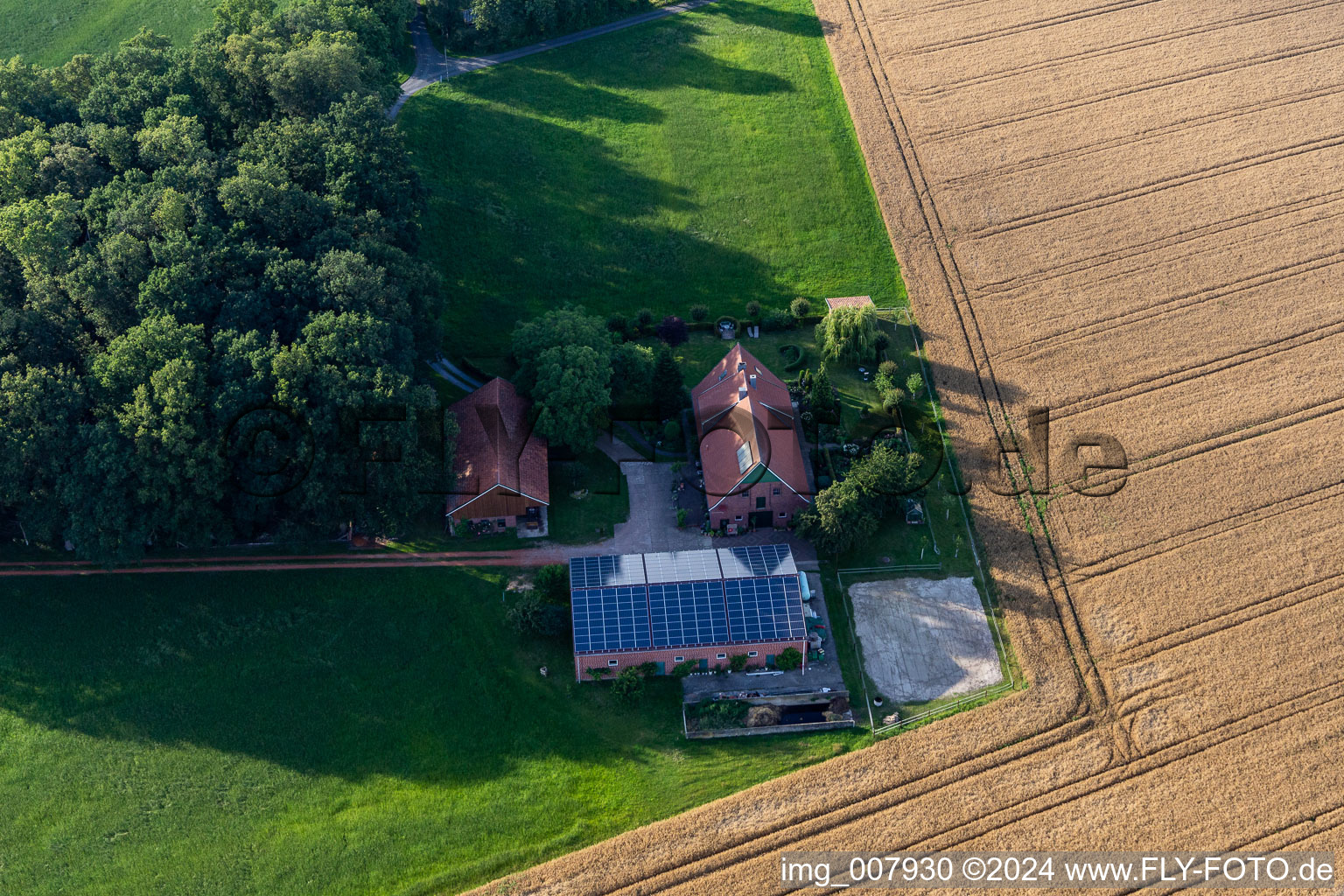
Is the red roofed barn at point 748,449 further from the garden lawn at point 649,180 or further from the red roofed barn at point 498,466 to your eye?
the garden lawn at point 649,180

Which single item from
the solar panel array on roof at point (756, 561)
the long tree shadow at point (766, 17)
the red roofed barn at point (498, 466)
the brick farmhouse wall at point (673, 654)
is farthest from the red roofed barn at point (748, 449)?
the long tree shadow at point (766, 17)

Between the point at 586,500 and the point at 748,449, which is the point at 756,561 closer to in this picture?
the point at 748,449

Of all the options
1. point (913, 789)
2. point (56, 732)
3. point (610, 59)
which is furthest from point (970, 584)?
point (610, 59)

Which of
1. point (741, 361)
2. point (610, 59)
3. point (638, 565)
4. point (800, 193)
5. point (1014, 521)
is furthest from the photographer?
point (610, 59)

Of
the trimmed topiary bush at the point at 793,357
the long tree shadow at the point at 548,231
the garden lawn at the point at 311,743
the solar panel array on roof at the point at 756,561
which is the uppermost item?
the long tree shadow at the point at 548,231

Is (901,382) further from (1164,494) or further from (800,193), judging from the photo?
(800,193)
